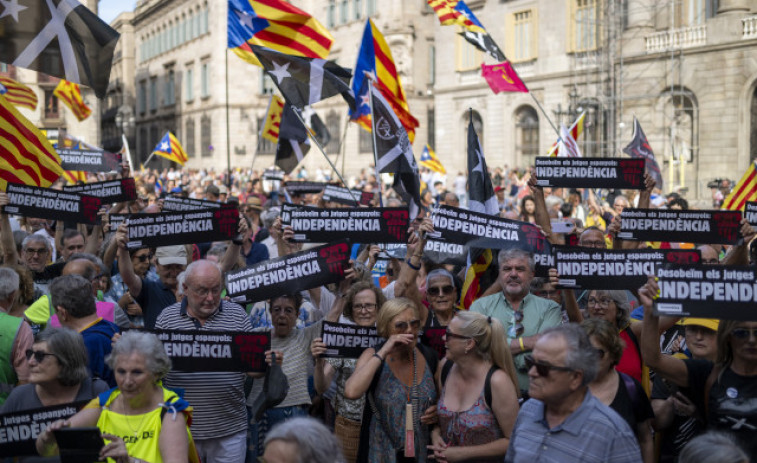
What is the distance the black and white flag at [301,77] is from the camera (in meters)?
9.81

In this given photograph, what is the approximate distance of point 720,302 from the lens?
4.16m

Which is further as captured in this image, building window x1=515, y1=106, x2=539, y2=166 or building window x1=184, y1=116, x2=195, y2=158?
building window x1=184, y1=116, x2=195, y2=158

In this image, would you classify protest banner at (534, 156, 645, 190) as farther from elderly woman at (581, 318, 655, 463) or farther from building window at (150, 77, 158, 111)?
building window at (150, 77, 158, 111)

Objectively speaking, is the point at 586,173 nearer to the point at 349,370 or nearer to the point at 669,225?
the point at 669,225

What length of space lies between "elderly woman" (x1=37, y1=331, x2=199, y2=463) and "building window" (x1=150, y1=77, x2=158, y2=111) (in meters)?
70.5

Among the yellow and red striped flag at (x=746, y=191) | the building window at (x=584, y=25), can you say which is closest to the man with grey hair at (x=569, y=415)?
the yellow and red striped flag at (x=746, y=191)

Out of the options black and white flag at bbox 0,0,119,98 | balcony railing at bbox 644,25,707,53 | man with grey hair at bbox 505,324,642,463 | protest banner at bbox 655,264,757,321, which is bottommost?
man with grey hair at bbox 505,324,642,463

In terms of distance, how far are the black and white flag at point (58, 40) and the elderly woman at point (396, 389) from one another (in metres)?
4.00

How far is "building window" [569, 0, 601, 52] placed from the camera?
30.5 meters

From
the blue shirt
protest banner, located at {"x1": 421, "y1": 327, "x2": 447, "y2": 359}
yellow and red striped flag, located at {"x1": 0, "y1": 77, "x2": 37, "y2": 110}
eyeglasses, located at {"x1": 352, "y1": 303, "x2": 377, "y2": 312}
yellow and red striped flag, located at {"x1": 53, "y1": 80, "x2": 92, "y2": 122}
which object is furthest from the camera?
yellow and red striped flag, located at {"x1": 53, "y1": 80, "x2": 92, "y2": 122}

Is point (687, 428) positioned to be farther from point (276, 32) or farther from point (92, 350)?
point (276, 32)

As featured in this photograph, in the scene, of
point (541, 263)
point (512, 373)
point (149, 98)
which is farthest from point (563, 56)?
point (149, 98)

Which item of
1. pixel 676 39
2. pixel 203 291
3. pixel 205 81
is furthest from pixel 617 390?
pixel 205 81

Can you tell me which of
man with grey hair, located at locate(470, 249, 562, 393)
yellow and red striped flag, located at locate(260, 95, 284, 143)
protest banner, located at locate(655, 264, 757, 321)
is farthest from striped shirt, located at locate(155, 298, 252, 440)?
yellow and red striped flag, located at locate(260, 95, 284, 143)
